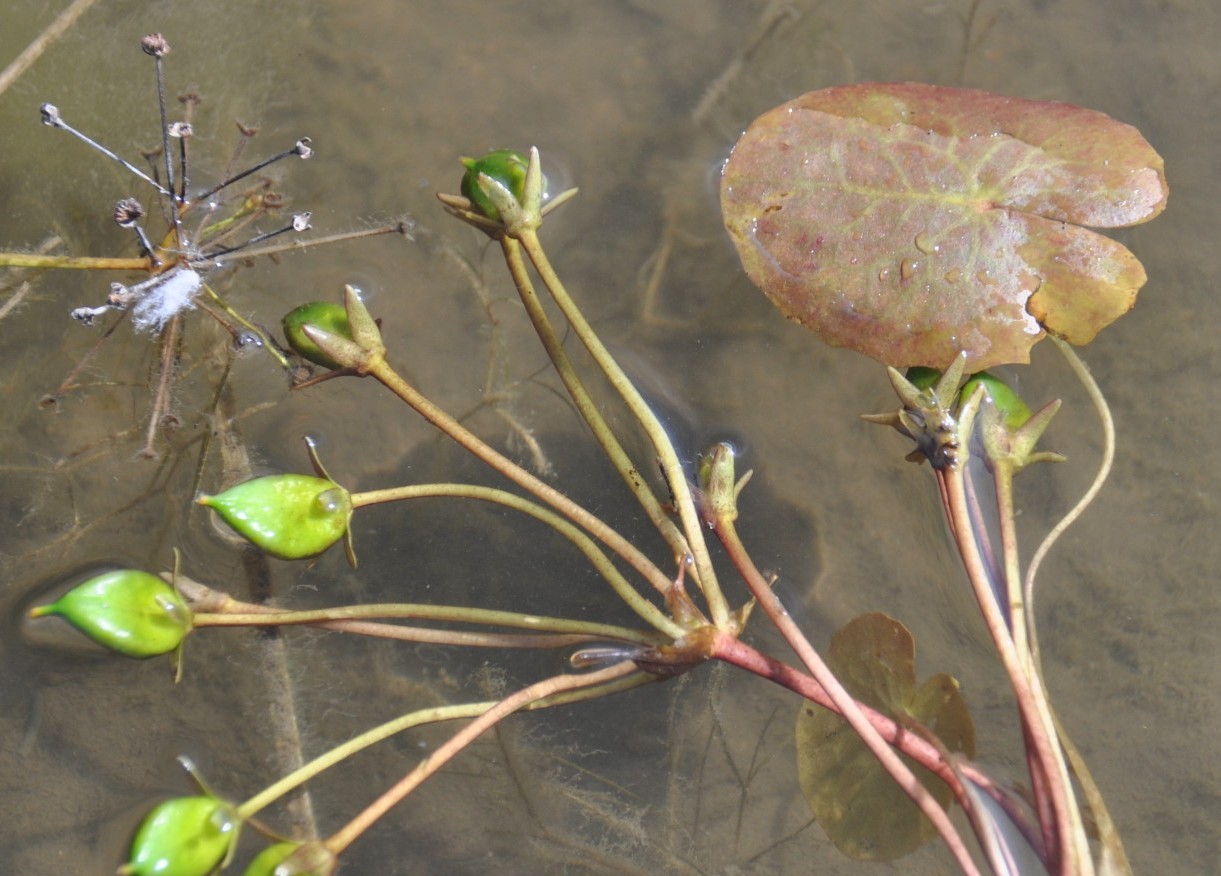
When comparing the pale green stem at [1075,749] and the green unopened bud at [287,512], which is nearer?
the green unopened bud at [287,512]

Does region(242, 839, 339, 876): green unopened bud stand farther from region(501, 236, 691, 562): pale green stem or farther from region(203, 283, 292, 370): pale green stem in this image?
region(203, 283, 292, 370): pale green stem

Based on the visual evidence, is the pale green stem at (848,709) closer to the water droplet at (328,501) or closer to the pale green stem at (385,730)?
the pale green stem at (385,730)

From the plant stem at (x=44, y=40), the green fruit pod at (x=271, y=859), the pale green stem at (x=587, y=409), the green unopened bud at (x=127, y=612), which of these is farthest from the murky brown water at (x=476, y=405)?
the green fruit pod at (x=271, y=859)

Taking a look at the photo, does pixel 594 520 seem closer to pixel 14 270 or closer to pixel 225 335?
pixel 225 335

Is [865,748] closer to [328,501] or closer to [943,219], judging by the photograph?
[943,219]

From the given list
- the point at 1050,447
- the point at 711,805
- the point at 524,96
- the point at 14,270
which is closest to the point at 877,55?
the point at 524,96

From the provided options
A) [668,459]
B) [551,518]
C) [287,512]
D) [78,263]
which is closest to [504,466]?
[551,518]
